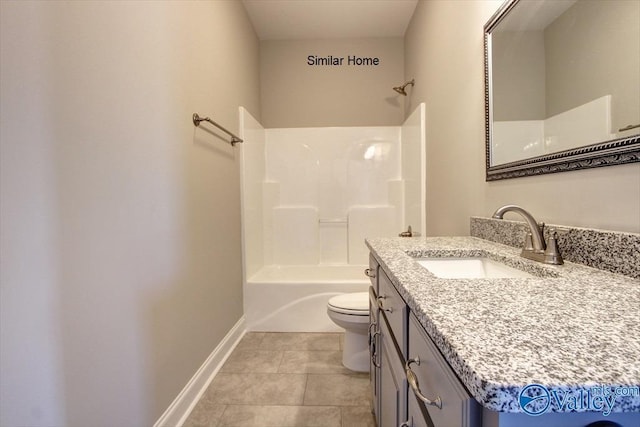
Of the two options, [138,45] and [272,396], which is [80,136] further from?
[272,396]

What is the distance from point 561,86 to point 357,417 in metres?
1.58

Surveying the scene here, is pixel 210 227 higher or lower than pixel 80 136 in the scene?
lower

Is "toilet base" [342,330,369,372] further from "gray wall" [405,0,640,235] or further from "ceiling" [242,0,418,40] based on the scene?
"ceiling" [242,0,418,40]

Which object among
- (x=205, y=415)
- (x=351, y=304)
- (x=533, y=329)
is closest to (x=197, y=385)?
(x=205, y=415)

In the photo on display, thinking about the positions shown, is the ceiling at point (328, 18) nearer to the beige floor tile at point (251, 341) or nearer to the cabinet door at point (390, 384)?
the cabinet door at point (390, 384)

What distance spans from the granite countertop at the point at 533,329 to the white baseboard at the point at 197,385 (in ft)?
4.12

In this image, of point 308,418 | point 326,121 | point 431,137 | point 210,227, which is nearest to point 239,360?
point 308,418

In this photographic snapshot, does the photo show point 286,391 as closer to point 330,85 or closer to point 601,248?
point 601,248

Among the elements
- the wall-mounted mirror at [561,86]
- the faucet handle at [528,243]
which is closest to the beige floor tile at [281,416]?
the faucet handle at [528,243]

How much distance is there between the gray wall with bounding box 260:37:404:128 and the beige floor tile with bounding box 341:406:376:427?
8.09 feet

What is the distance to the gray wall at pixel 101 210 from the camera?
0.69m

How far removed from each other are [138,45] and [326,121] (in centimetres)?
207

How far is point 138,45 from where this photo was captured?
3.62 ft

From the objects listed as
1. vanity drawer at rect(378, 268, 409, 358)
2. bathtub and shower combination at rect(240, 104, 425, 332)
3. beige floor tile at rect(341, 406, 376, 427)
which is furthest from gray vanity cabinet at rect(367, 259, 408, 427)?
bathtub and shower combination at rect(240, 104, 425, 332)
